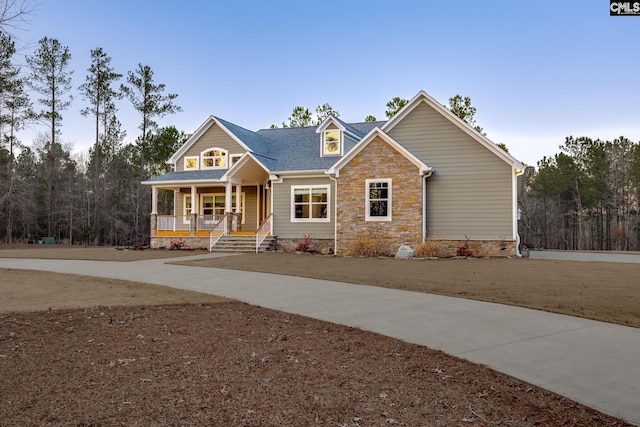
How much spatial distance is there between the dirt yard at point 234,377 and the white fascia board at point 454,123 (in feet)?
49.9

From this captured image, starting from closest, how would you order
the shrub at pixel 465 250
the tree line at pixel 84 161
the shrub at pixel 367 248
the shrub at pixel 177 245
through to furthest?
1. the shrub at pixel 465 250
2. the shrub at pixel 367 248
3. the shrub at pixel 177 245
4. the tree line at pixel 84 161

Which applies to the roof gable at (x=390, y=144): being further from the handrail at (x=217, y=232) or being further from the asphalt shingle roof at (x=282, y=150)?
the handrail at (x=217, y=232)

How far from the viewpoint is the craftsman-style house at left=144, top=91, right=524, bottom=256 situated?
64.1 ft

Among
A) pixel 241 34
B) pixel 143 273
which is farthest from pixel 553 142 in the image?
pixel 143 273

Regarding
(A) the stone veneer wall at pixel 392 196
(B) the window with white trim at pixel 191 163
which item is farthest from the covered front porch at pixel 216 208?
(A) the stone veneer wall at pixel 392 196

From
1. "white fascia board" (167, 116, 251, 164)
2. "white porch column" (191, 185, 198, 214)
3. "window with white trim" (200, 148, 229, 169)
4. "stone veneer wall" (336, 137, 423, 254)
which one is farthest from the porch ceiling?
"stone veneer wall" (336, 137, 423, 254)

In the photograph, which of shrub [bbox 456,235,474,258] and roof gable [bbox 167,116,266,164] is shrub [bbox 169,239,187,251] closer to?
roof gable [bbox 167,116,266,164]

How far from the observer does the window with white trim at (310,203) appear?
22.3 metres

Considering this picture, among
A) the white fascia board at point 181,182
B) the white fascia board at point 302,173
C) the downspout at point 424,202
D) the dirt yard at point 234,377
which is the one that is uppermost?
the white fascia board at point 302,173

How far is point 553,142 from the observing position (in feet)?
153

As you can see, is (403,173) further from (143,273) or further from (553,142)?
(553,142)

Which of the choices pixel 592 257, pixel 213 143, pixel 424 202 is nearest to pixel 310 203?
pixel 424 202

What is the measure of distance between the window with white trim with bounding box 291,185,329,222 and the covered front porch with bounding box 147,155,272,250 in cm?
141

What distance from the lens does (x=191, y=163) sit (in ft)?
87.7
